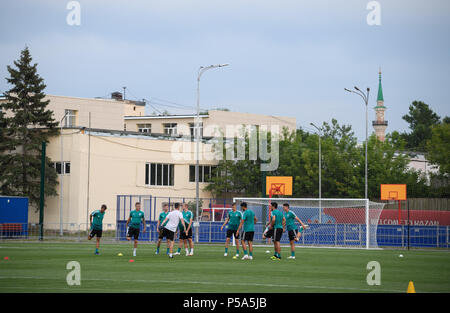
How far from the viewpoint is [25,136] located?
59406 millimetres

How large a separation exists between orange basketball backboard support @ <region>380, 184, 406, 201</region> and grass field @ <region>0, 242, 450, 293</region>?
22.5 metres

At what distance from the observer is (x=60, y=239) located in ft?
147

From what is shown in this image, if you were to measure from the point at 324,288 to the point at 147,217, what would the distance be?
33.4m

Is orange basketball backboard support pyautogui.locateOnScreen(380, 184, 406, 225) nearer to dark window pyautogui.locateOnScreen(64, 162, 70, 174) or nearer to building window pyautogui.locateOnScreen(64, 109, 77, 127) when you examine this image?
dark window pyautogui.locateOnScreen(64, 162, 70, 174)

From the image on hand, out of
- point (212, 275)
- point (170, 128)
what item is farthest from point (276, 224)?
point (170, 128)

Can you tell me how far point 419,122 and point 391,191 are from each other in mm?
75482

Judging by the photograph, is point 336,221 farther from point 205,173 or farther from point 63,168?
point 205,173

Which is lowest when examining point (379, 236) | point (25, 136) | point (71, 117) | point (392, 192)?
point (379, 236)

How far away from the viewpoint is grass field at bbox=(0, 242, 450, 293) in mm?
15523

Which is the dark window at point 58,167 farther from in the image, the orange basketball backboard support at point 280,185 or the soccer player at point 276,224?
the soccer player at point 276,224

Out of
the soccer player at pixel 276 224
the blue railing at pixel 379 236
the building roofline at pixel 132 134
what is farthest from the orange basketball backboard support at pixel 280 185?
the soccer player at pixel 276 224

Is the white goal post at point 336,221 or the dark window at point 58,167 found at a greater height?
the dark window at point 58,167

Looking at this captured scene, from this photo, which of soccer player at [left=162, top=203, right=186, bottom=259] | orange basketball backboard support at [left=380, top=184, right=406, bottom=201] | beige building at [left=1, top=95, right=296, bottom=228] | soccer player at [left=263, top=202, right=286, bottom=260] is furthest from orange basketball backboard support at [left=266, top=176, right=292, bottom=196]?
soccer player at [left=263, top=202, right=286, bottom=260]

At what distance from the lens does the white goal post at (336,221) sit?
38344 millimetres
